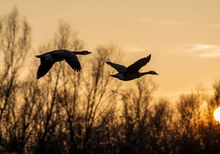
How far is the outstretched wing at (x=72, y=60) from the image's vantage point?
17.4 meters

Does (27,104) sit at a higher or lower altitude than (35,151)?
higher

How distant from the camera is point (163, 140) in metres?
68.6

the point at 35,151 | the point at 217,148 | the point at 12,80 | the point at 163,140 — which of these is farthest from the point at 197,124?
the point at 12,80

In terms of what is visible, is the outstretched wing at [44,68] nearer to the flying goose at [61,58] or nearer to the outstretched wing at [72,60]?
the flying goose at [61,58]

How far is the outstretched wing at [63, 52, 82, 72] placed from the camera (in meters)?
17.4

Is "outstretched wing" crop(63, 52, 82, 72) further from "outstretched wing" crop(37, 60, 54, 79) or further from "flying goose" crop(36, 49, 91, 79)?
"outstretched wing" crop(37, 60, 54, 79)

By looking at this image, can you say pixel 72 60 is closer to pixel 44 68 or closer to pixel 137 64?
pixel 44 68

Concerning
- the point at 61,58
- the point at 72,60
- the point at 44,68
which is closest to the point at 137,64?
the point at 72,60

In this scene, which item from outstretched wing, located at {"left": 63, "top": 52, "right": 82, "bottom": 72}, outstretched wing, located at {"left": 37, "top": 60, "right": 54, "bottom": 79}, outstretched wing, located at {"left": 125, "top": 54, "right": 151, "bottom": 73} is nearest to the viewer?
outstretched wing, located at {"left": 63, "top": 52, "right": 82, "bottom": 72}

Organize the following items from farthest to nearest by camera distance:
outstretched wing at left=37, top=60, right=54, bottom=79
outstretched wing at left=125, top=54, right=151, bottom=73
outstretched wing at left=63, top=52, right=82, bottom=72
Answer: outstretched wing at left=37, top=60, right=54, bottom=79
outstretched wing at left=125, top=54, right=151, bottom=73
outstretched wing at left=63, top=52, right=82, bottom=72

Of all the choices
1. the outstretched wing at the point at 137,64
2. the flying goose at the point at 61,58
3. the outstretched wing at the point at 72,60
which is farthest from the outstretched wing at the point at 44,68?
the outstretched wing at the point at 137,64

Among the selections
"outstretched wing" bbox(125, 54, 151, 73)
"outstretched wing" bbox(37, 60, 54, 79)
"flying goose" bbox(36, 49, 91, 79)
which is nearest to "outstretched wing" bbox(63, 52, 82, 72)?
"flying goose" bbox(36, 49, 91, 79)

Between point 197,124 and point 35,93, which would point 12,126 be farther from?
point 197,124

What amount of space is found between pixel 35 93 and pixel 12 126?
3.12m
